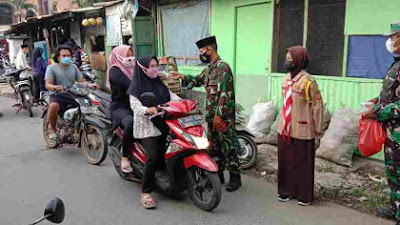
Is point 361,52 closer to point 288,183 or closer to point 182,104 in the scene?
point 288,183

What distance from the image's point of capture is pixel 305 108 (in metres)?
3.67

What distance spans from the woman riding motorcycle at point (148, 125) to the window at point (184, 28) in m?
4.78

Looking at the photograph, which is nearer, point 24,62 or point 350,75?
point 350,75

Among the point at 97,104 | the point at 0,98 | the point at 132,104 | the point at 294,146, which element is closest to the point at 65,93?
the point at 97,104

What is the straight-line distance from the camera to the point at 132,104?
3.79m

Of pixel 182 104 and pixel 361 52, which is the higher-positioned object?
pixel 361 52

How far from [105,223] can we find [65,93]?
119 inches

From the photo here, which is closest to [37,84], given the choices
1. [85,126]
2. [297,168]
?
[85,126]

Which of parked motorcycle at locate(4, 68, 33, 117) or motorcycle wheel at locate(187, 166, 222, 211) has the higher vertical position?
parked motorcycle at locate(4, 68, 33, 117)

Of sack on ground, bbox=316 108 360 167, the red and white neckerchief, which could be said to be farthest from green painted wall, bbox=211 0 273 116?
the red and white neckerchief

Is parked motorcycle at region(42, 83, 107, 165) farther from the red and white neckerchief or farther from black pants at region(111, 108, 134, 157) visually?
the red and white neckerchief

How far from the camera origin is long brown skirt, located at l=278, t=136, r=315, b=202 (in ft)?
12.3

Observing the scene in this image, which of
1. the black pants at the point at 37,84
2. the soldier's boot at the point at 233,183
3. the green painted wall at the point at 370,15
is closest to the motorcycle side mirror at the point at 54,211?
the soldier's boot at the point at 233,183

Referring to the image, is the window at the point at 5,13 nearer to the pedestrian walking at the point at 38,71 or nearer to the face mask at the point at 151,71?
the pedestrian walking at the point at 38,71
